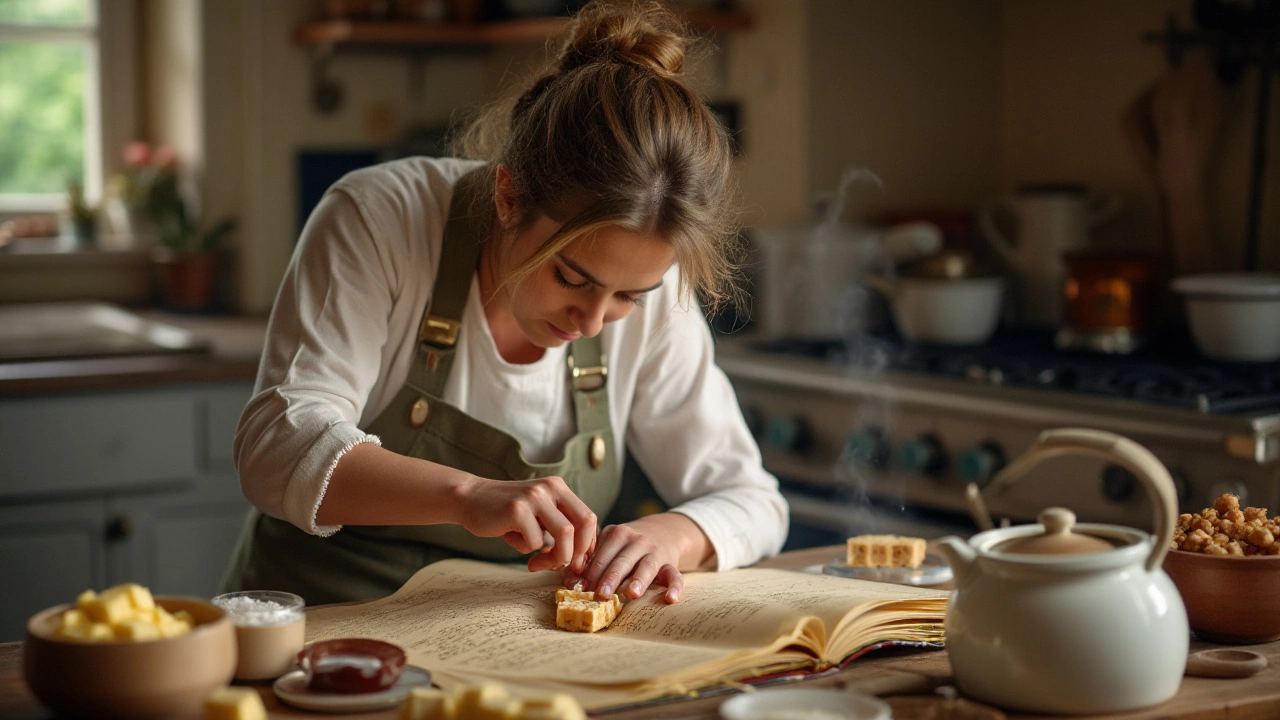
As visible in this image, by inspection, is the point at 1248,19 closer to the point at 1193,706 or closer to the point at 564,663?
the point at 1193,706

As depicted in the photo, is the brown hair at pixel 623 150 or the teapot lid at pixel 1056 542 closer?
the teapot lid at pixel 1056 542

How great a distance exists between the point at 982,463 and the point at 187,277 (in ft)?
6.99

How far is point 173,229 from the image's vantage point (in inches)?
135

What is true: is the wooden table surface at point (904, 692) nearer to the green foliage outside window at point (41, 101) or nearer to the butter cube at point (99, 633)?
the butter cube at point (99, 633)

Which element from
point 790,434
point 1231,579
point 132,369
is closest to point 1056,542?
point 1231,579

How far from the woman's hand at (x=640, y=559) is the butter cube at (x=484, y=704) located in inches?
14.0

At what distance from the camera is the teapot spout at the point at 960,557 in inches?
39.5

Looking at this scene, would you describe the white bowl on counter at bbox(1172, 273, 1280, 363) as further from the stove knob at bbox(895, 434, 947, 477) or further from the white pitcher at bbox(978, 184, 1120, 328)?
the stove knob at bbox(895, 434, 947, 477)

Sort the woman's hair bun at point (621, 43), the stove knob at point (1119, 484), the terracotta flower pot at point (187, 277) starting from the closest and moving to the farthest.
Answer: the woman's hair bun at point (621, 43), the stove knob at point (1119, 484), the terracotta flower pot at point (187, 277)

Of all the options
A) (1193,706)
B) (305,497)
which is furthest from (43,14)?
(1193,706)

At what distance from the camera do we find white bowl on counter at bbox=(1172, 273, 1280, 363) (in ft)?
7.28

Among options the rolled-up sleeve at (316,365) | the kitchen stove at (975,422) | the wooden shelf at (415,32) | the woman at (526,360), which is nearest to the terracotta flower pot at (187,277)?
the wooden shelf at (415,32)

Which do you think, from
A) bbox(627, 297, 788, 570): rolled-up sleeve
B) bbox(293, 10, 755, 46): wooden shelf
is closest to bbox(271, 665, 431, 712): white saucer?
bbox(627, 297, 788, 570): rolled-up sleeve

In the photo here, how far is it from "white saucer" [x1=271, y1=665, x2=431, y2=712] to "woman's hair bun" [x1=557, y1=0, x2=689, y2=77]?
720 mm
